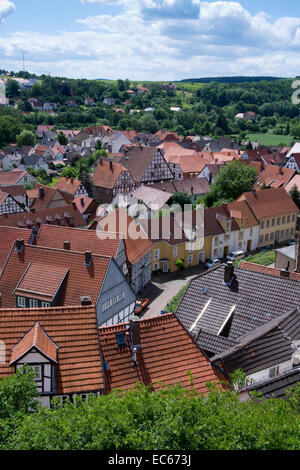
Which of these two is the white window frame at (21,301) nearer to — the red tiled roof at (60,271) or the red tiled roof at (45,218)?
the red tiled roof at (60,271)

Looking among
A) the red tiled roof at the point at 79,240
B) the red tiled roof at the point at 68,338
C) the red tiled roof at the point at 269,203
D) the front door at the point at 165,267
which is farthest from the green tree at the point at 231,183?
the red tiled roof at the point at 68,338

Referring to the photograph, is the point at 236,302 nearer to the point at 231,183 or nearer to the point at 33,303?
the point at 33,303

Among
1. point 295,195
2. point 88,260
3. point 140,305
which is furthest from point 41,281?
point 295,195

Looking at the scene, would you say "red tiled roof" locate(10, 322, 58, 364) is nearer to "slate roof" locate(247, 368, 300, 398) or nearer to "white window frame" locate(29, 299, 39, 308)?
"slate roof" locate(247, 368, 300, 398)

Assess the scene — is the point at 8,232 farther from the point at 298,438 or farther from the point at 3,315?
the point at 298,438

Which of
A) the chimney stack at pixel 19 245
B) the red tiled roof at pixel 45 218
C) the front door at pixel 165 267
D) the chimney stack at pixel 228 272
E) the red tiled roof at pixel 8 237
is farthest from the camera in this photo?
the red tiled roof at pixel 45 218

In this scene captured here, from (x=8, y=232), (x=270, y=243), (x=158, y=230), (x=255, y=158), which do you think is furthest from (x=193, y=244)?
(x=255, y=158)
